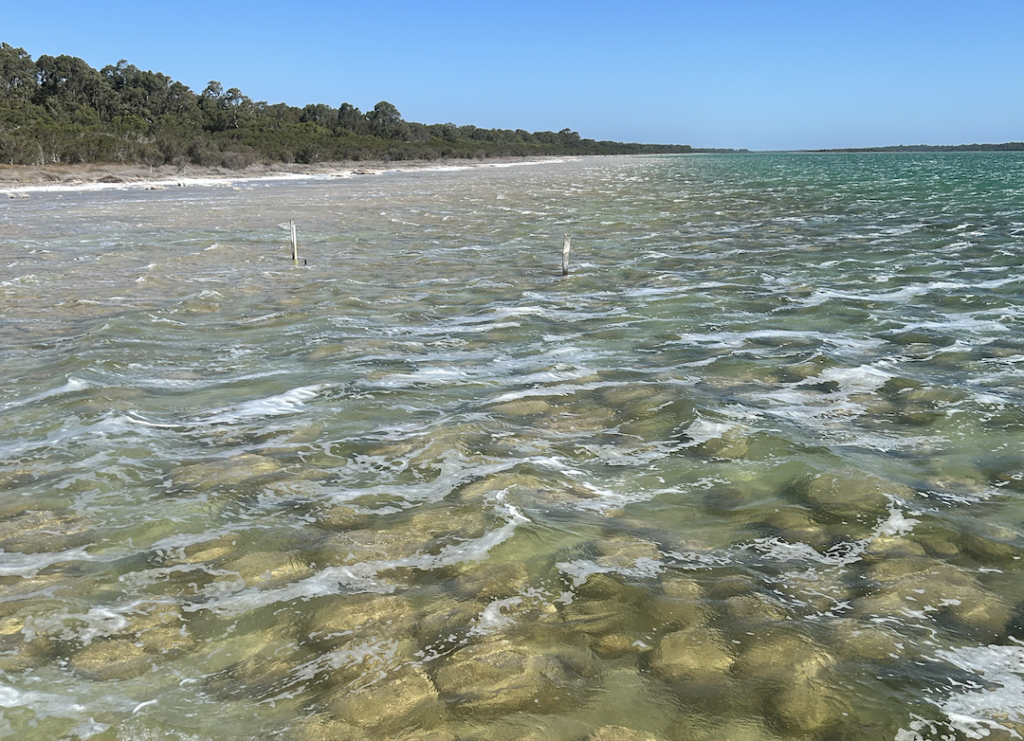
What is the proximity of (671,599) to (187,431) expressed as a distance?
585cm

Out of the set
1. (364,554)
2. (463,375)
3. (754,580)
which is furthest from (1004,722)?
(463,375)

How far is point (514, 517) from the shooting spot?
20.1 feet

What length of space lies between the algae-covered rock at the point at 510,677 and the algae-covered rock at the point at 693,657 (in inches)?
16.5

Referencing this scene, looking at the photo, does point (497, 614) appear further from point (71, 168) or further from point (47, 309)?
point (71, 168)

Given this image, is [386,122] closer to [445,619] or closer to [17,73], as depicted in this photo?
[17,73]

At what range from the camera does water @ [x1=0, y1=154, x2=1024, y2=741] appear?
3.98 metres

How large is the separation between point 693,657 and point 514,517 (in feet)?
7.19

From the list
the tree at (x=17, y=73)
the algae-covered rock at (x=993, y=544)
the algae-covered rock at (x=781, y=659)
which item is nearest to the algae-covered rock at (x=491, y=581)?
the algae-covered rock at (x=781, y=659)

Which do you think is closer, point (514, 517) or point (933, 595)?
point (933, 595)

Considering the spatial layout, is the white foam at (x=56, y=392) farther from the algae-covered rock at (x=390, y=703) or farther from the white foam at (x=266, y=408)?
the algae-covered rock at (x=390, y=703)

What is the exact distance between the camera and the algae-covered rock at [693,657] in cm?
412

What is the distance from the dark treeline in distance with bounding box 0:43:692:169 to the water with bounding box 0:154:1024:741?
6777cm

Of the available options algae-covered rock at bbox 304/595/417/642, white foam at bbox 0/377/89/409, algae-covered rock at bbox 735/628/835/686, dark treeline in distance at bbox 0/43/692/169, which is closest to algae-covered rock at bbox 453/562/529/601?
algae-covered rock at bbox 304/595/417/642

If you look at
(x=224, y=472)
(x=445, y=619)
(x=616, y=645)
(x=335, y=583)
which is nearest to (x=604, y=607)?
(x=616, y=645)
